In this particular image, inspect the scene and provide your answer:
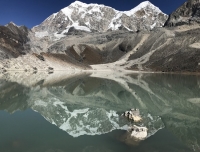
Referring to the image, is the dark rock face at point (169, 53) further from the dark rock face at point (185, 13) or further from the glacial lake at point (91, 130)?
the glacial lake at point (91, 130)

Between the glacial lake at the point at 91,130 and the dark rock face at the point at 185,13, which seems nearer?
the glacial lake at the point at 91,130

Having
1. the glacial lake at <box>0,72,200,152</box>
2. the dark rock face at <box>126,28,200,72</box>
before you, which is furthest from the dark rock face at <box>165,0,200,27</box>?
the glacial lake at <box>0,72,200,152</box>

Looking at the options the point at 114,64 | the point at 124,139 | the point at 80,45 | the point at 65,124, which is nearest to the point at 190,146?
the point at 124,139

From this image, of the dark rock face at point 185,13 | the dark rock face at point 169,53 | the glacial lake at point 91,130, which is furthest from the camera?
the dark rock face at point 185,13

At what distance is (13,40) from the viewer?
137 metres

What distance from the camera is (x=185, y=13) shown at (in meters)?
179

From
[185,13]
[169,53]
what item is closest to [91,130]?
[169,53]

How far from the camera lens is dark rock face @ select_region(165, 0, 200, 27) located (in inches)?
6570

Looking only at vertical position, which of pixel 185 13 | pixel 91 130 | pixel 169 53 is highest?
pixel 185 13

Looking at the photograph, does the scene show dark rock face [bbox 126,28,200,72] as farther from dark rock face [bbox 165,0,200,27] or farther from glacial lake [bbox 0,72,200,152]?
glacial lake [bbox 0,72,200,152]

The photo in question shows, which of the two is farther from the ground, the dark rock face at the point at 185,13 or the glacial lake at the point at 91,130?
the dark rock face at the point at 185,13

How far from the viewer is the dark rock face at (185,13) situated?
167 meters

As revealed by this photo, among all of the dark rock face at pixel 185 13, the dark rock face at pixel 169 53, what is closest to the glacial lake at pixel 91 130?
the dark rock face at pixel 169 53

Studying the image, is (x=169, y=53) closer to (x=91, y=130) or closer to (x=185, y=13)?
(x=185, y=13)
